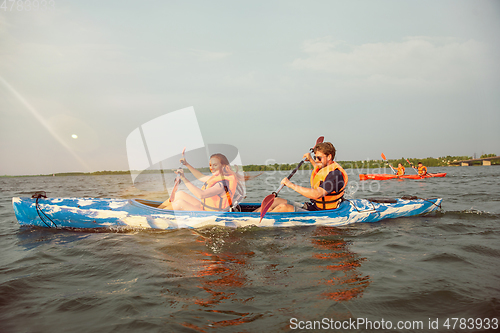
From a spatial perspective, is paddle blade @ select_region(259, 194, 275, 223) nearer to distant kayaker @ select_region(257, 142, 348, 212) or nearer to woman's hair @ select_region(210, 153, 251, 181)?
distant kayaker @ select_region(257, 142, 348, 212)

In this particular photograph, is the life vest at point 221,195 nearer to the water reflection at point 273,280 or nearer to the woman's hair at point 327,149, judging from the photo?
the water reflection at point 273,280

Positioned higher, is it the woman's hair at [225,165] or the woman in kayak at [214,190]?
the woman's hair at [225,165]

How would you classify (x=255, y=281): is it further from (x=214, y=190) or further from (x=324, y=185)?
(x=324, y=185)

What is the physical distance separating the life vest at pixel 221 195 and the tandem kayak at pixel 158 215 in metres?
0.17

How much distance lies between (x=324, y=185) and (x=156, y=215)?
351cm

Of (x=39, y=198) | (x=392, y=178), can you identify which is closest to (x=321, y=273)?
(x=39, y=198)

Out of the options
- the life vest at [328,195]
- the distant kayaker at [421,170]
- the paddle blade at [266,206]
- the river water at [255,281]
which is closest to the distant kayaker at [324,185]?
the life vest at [328,195]

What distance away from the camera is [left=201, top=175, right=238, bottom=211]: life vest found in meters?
5.00

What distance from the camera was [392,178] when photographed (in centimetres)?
2072

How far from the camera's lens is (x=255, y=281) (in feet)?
9.62

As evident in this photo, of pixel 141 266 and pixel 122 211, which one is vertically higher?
pixel 122 211

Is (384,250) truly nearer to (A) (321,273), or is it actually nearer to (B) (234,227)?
(A) (321,273)

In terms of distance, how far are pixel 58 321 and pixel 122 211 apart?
3.49 metres

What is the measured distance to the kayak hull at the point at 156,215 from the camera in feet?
17.1
